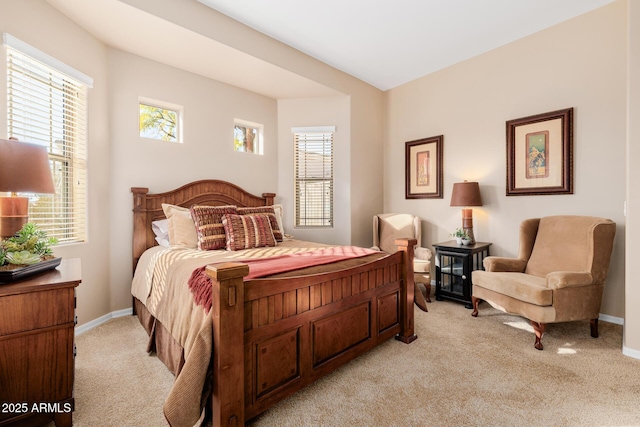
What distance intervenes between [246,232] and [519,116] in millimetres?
3321

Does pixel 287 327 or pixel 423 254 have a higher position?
pixel 423 254

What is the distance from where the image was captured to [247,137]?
4.26 meters

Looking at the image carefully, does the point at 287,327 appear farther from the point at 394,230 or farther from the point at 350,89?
the point at 350,89

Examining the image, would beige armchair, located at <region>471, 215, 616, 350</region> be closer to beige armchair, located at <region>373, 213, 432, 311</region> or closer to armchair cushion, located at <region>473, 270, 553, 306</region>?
armchair cushion, located at <region>473, 270, 553, 306</region>

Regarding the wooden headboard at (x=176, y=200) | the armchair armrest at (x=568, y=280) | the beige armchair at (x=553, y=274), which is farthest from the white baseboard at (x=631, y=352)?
the wooden headboard at (x=176, y=200)

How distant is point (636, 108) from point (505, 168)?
1397 mm

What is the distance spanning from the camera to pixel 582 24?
305 centimetres

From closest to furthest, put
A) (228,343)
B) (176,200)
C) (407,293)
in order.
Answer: (228,343)
(407,293)
(176,200)

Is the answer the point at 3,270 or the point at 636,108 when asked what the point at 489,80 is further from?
the point at 3,270

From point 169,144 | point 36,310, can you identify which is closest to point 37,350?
point 36,310

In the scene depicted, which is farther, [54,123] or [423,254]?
Answer: [423,254]

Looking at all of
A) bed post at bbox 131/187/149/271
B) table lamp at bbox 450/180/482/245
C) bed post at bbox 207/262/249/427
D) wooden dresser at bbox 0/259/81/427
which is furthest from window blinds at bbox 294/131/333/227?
wooden dresser at bbox 0/259/81/427

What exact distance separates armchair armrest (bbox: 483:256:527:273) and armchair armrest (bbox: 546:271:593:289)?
584 mm

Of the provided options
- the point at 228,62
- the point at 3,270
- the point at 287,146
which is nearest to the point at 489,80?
the point at 287,146
